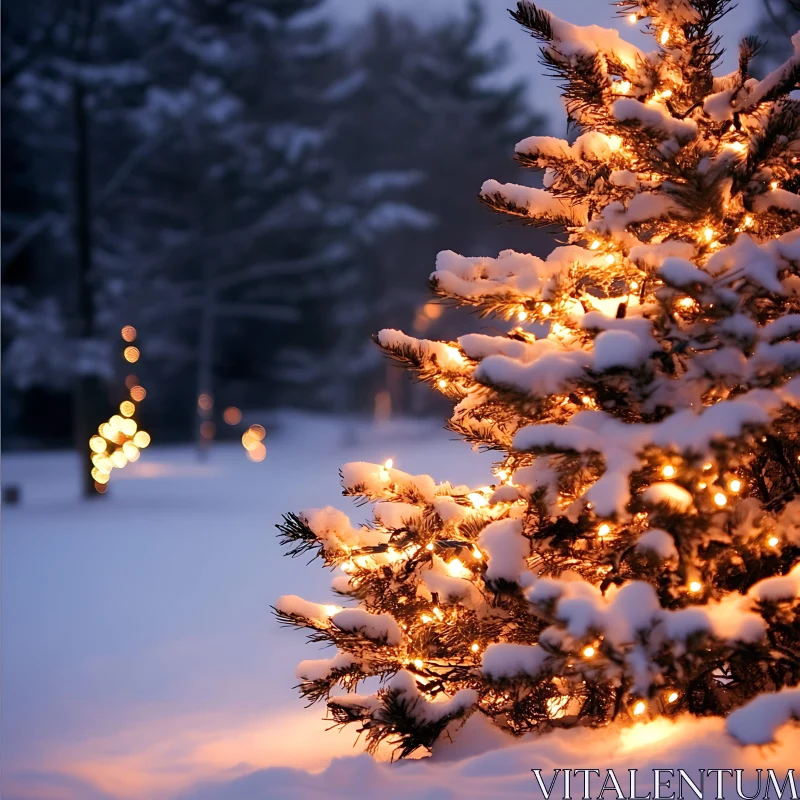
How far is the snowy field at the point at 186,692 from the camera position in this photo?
10.6 ft

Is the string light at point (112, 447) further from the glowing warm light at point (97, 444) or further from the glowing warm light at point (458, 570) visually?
the glowing warm light at point (458, 570)

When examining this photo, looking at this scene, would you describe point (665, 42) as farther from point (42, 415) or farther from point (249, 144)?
point (42, 415)

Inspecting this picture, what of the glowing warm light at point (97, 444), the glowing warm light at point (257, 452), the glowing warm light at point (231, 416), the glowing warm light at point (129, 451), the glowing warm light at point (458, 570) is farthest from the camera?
the glowing warm light at point (231, 416)

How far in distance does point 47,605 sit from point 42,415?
67.1ft

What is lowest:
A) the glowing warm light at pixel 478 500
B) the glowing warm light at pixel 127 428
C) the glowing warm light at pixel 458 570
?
the glowing warm light at pixel 458 570

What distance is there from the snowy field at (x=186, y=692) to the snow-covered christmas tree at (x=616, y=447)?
21 centimetres

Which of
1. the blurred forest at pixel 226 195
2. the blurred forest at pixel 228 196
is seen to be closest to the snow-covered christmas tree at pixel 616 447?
the blurred forest at pixel 228 196

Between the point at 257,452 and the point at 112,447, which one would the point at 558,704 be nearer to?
the point at 112,447

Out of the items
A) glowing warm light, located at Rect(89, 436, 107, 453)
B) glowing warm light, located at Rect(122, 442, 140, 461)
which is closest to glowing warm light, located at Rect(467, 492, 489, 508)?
glowing warm light, located at Rect(89, 436, 107, 453)

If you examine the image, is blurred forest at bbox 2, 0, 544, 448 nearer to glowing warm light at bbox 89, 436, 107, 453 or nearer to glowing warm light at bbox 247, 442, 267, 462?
glowing warm light at bbox 89, 436, 107, 453

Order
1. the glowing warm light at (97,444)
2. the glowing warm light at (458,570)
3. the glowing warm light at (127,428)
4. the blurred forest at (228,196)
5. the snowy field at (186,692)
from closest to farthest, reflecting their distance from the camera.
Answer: the snowy field at (186,692)
the glowing warm light at (458,570)
the glowing warm light at (97,444)
the glowing warm light at (127,428)
the blurred forest at (228,196)

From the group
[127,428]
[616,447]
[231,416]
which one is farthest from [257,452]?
[616,447]

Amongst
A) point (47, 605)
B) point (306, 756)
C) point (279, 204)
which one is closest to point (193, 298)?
point (279, 204)

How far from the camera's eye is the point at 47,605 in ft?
27.1
